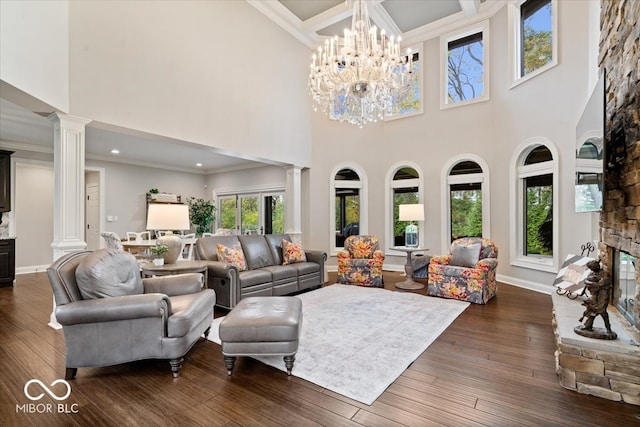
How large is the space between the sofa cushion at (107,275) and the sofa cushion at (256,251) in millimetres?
1993

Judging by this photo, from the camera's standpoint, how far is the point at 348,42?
4.11 m

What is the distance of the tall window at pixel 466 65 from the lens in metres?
6.26

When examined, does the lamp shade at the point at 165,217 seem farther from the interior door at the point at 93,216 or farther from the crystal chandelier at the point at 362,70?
the interior door at the point at 93,216

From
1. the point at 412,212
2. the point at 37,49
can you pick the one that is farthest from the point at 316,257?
the point at 37,49

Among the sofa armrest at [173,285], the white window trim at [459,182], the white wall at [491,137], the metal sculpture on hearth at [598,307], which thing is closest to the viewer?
the metal sculpture on hearth at [598,307]

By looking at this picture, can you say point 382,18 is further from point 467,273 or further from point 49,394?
point 49,394

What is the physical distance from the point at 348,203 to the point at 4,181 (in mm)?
6684

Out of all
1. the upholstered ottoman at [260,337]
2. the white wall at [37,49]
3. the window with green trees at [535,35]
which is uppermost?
the window with green trees at [535,35]

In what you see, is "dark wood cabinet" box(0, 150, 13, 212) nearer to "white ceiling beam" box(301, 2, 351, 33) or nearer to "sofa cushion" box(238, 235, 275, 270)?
"sofa cushion" box(238, 235, 275, 270)

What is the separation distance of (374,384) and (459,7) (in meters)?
6.91

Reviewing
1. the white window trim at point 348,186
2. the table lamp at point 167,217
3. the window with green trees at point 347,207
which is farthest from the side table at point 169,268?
the window with green trees at point 347,207

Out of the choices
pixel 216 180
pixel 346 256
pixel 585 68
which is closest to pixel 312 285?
pixel 346 256

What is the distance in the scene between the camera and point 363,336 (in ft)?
10.4

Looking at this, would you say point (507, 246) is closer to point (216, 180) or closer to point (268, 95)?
point (268, 95)
